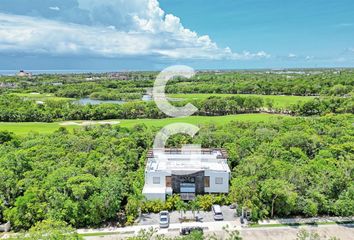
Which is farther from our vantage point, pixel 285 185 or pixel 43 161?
pixel 43 161

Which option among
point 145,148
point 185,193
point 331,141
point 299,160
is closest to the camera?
point 185,193

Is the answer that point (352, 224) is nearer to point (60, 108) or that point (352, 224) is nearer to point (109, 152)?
point (109, 152)

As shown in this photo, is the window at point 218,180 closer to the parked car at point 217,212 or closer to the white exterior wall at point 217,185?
the white exterior wall at point 217,185

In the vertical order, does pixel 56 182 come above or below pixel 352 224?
above

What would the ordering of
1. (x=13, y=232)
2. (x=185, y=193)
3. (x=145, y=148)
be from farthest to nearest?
(x=145, y=148)
(x=185, y=193)
(x=13, y=232)

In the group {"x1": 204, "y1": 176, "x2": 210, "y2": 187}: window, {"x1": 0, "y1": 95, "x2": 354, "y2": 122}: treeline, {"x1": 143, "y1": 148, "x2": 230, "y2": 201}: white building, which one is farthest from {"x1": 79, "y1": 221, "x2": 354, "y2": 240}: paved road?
{"x1": 0, "y1": 95, "x2": 354, "y2": 122}: treeline

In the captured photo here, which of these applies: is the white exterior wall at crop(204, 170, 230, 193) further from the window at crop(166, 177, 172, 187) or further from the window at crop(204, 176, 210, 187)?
the window at crop(166, 177, 172, 187)

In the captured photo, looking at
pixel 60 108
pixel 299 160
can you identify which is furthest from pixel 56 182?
pixel 60 108
